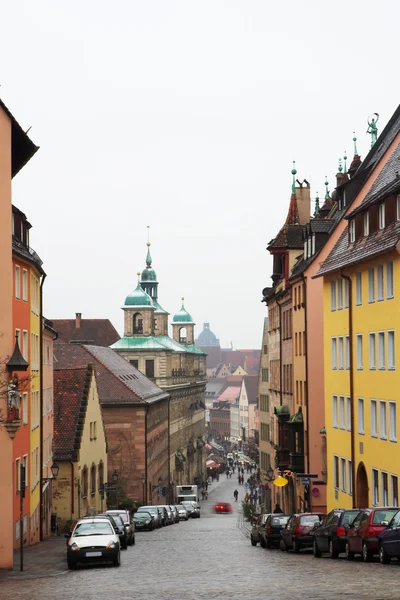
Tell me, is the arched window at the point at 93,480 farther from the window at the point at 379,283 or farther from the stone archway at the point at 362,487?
the window at the point at 379,283

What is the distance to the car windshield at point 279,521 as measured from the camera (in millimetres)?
45562

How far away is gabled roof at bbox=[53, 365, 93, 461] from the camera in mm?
68500

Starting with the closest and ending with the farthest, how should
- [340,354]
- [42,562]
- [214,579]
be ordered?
[214,579]
[42,562]
[340,354]

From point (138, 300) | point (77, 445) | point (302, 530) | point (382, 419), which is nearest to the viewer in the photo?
point (302, 530)

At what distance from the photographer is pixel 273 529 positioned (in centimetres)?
4544

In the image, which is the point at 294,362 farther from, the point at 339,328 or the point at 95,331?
the point at 95,331

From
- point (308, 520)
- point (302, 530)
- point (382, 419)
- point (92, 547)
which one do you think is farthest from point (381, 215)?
point (92, 547)

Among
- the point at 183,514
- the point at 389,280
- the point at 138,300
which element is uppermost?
the point at 138,300

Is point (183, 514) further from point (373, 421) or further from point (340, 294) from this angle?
point (373, 421)

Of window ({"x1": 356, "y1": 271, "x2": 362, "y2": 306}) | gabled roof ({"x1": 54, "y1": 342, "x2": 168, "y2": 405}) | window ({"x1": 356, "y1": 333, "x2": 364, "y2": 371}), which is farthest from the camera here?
gabled roof ({"x1": 54, "y1": 342, "x2": 168, "y2": 405})

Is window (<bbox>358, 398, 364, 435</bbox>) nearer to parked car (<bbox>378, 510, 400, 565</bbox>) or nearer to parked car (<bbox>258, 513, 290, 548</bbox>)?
parked car (<bbox>258, 513, 290, 548</bbox>)

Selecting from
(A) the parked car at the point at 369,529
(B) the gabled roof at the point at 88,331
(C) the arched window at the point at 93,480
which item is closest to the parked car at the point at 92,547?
(A) the parked car at the point at 369,529

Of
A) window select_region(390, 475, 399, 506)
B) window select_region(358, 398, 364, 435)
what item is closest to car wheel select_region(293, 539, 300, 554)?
window select_region(390, 475, 399, 506)

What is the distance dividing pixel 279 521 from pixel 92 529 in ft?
39.1
